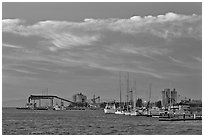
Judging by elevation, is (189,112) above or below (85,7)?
below

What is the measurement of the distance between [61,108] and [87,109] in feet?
14.0

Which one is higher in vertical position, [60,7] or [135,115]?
[60,7]

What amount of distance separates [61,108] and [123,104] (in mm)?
29282

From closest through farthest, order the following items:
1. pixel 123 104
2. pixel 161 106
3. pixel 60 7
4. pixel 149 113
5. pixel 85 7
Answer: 1. pixel 85 7
2. pixel 60 7
3. pixel 149 113
4. pixel 161 106
5. pixel 123 104

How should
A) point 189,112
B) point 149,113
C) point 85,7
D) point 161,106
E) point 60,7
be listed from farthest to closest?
point 161,106
point 149,113
point 189,112
point 60,7
point 85,7

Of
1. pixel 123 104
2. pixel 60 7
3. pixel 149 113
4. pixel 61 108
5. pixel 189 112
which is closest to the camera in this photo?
pixel 60 7

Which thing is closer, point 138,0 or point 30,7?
point 138,0

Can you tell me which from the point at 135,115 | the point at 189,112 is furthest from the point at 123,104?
the point at 189,112

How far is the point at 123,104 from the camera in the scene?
1879 inches

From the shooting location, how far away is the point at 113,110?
4938cm

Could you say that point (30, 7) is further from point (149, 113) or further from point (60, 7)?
point (149, 113)

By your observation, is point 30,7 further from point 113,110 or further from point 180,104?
point 113,110

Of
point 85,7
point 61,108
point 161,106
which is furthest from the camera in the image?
point 61,108

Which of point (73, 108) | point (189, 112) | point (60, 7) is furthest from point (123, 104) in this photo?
point (60, 7)
